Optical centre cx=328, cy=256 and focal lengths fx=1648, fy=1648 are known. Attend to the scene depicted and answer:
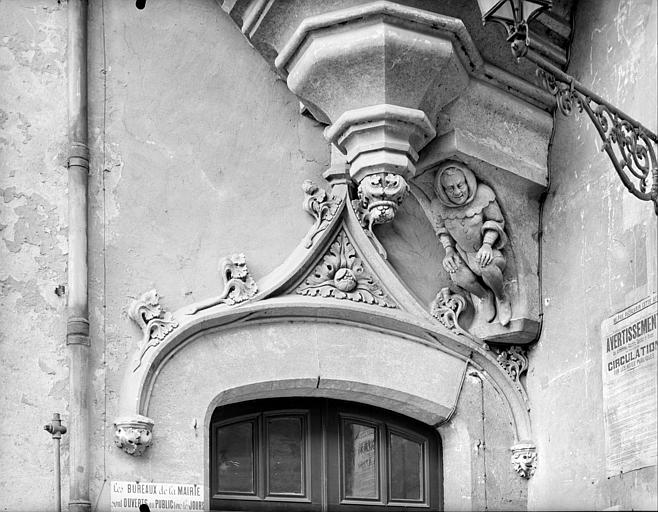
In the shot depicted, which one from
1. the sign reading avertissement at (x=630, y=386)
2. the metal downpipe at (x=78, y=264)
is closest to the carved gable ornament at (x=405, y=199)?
the metal downpipe at (x=78, y=264)

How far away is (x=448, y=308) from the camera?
821cm

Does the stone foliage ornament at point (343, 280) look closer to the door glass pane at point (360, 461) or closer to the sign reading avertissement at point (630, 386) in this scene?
the door glass pane at point (360, 461)

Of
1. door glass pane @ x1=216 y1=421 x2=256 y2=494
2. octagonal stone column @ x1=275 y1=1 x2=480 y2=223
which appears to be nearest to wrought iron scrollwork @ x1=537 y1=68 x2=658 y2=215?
octagonal stone column @ x1=275 y1=1 x2=480 y2=223

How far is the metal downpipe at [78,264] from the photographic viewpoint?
728 cm

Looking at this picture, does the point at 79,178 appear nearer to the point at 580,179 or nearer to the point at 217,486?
the point at 217,486

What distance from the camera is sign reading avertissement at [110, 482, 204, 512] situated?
7.34 metres

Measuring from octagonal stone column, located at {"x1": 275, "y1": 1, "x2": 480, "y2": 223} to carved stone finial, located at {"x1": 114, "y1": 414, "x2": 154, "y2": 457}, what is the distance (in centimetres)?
152

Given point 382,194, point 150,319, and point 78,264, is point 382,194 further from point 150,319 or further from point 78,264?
point 78,264

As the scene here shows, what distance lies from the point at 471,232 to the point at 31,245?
2133 millimetres

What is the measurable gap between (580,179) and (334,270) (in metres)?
1.27

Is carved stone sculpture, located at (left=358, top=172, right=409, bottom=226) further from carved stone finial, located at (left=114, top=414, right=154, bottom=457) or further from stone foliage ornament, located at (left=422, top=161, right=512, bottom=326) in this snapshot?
carved stone finial, located at (left=114, top=414, right=154, bottom=457)

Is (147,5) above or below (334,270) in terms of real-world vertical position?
above

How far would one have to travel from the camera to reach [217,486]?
25.7 feet

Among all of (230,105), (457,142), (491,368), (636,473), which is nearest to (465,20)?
(457,142)
